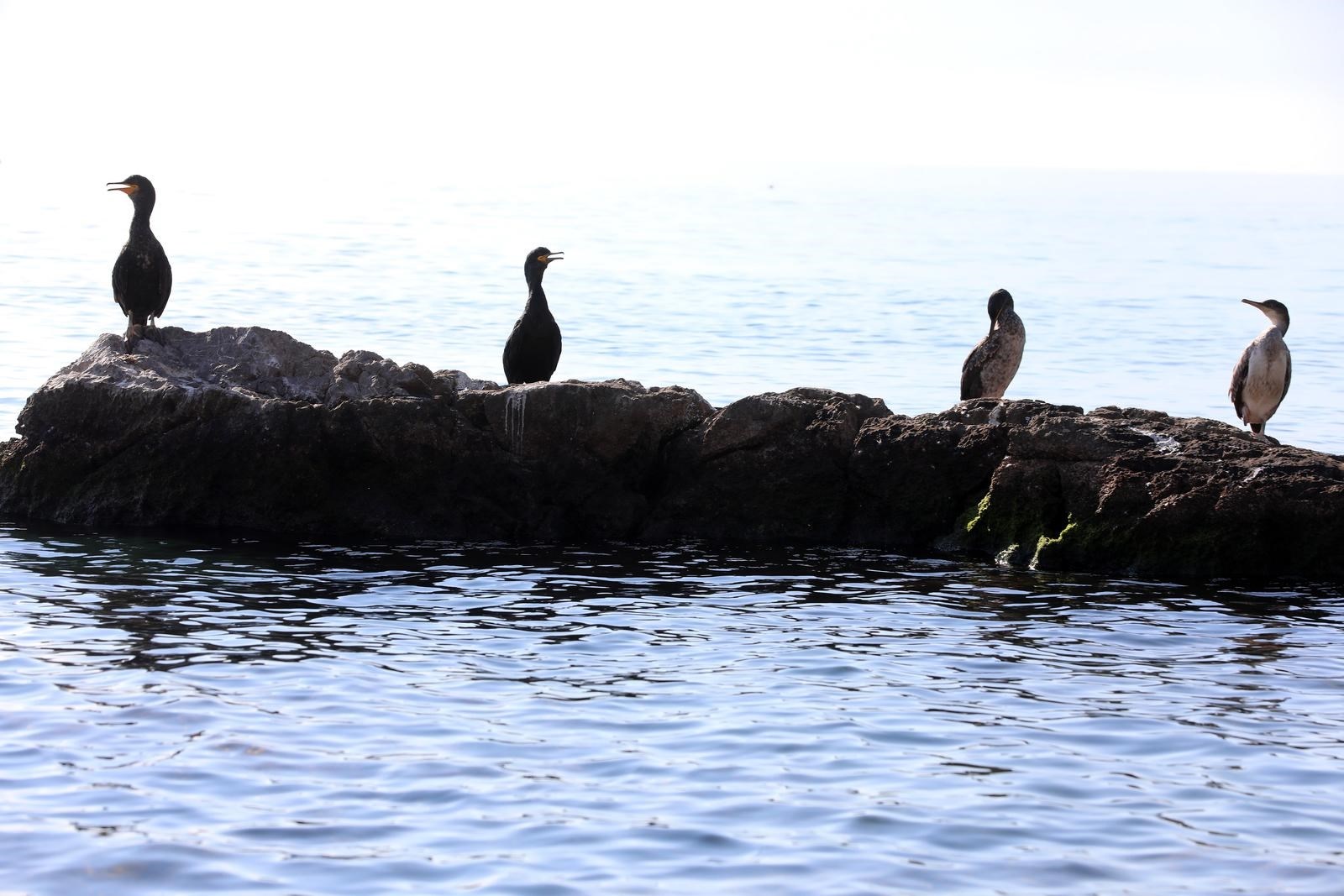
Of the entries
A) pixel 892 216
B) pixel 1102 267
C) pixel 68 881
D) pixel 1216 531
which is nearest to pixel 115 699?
pixel 68 881

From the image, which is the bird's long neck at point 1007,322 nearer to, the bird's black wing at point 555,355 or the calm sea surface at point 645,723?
the calm sea surface at point 645,723

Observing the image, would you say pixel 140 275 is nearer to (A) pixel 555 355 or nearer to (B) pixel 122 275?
(B) pixel 122 275

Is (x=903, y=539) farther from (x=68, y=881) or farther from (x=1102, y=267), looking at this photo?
(x=1102, y=267)

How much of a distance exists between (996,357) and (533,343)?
3.57 meters

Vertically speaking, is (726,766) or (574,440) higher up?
(574,440)

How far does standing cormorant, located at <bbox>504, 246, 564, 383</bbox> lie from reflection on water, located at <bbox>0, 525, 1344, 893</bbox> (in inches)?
110

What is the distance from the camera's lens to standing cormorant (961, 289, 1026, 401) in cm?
1185

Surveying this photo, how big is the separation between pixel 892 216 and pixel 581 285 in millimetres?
42241

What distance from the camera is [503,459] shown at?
412 inches

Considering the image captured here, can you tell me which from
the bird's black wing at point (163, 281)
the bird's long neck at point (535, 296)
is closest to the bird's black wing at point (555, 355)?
the bird's long neck at point (535, 296)

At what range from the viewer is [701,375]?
22.9 meters

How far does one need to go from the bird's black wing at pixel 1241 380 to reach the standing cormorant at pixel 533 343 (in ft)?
16.7

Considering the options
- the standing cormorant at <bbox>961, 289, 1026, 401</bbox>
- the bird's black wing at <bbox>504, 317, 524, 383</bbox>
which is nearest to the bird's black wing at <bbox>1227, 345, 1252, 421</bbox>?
the standing cormorant at <bbox>961, 289, 1026, 401</bbox>

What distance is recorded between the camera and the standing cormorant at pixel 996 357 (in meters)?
11.9
